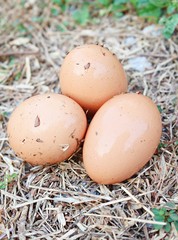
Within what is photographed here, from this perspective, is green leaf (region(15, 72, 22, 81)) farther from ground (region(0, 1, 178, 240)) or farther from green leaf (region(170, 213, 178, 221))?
green leaf (region(170, 213, 178, 221))

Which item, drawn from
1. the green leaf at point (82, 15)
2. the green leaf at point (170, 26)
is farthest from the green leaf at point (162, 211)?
the green leaf at point (82, 15)

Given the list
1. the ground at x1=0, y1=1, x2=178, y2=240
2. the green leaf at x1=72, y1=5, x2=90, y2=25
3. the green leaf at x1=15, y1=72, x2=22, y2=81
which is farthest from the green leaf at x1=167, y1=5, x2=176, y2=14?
the green leaf at x1=15, y1=72, x2=22, y2=81

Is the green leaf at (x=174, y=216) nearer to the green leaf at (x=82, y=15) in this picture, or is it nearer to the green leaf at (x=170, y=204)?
the green leaf at (x=170, y=204)

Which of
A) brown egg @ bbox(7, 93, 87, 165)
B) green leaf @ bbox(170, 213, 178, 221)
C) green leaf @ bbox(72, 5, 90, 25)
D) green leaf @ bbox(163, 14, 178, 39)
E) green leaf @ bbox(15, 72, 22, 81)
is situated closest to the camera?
green leaf @ bbox(170, 213, 178, 221)

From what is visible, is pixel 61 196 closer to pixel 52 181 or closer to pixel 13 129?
pixel 52 181

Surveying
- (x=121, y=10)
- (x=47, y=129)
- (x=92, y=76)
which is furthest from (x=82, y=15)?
(x=47, y=129)

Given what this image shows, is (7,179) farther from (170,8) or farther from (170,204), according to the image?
(170,8)

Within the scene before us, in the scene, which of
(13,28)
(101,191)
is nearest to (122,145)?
(101,191)
